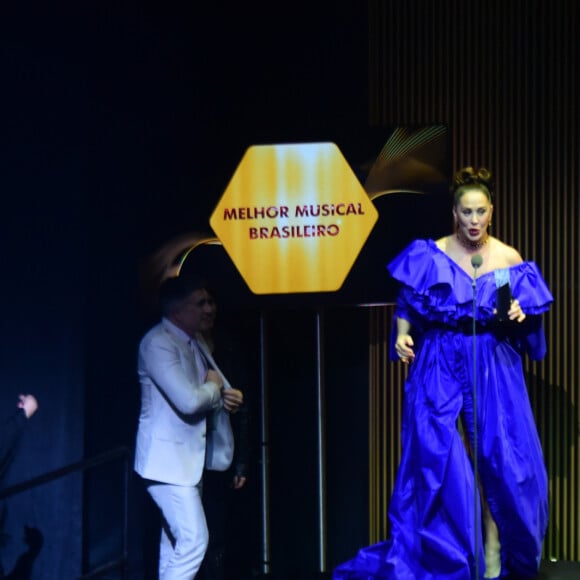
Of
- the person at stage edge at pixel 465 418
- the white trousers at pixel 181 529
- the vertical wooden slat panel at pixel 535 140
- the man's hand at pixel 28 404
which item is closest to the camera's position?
the person at stage edge at pixel 465 418

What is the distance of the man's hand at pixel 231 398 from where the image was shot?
4.95 meters

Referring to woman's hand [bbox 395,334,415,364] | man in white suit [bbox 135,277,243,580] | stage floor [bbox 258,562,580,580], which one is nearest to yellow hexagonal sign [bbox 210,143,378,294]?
man in white suit [bbox 135,277,243,580]

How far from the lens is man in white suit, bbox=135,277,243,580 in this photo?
4.75 m

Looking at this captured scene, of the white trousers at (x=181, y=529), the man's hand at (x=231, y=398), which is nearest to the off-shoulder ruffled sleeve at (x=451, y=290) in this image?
the man's hand at (x=231, y=398)

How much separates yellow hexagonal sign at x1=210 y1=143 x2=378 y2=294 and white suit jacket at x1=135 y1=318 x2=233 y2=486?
0.56 metres

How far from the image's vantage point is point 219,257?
5.20 m

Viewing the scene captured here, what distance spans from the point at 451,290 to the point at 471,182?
45 cm

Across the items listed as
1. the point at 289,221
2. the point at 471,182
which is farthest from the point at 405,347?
the point at 289,221

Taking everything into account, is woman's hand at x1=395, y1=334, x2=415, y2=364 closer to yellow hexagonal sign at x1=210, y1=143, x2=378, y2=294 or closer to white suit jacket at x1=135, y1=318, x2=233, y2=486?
yellow hexagonal sign at x1=210, y1=143, x2=378, y2=294

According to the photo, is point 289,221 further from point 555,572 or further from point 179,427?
point 555,572

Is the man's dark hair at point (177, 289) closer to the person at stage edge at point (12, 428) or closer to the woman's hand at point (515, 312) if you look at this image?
the person at stage edge at point (12, 428)

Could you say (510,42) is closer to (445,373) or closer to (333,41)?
(333,41)

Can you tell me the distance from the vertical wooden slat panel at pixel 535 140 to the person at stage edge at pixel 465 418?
0.60m

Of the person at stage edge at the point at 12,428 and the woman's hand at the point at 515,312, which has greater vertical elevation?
the woman's hand at the point at 515,312
